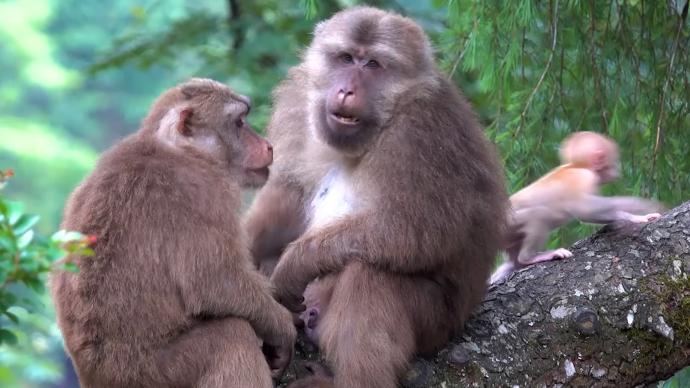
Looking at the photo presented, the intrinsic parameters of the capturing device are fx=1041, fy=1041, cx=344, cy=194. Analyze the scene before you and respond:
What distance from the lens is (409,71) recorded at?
4.90 m

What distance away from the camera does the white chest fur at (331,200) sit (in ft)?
15.9

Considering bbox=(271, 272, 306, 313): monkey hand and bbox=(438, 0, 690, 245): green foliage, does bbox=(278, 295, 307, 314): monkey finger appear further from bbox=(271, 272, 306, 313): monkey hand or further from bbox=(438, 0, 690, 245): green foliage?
bbox=(438, 0, 690, 245): green foliage

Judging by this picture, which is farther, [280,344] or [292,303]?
[292,303]

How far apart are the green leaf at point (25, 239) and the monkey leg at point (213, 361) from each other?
1404mm

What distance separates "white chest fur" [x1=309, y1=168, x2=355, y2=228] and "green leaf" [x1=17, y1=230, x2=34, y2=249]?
2251 mm

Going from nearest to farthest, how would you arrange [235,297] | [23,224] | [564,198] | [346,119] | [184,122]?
[23,224], [235,297], [184,122], [346,119], [564,198]

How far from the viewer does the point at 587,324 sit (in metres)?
4.61

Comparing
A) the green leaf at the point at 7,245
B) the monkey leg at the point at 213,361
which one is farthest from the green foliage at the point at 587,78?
the green leaf at the point at 7,245

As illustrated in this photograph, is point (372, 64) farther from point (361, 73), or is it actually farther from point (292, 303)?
point (292, 303)

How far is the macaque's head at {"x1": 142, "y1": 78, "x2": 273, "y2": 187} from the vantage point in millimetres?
4441

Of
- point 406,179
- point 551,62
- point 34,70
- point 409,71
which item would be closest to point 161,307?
point 406,179

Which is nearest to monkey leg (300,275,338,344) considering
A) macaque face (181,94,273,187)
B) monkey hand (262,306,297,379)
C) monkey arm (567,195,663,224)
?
monkey hand (262,306,297,379)

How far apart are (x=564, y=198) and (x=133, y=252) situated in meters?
2.34

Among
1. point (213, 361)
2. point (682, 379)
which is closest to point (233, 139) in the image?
point (213, 361)
